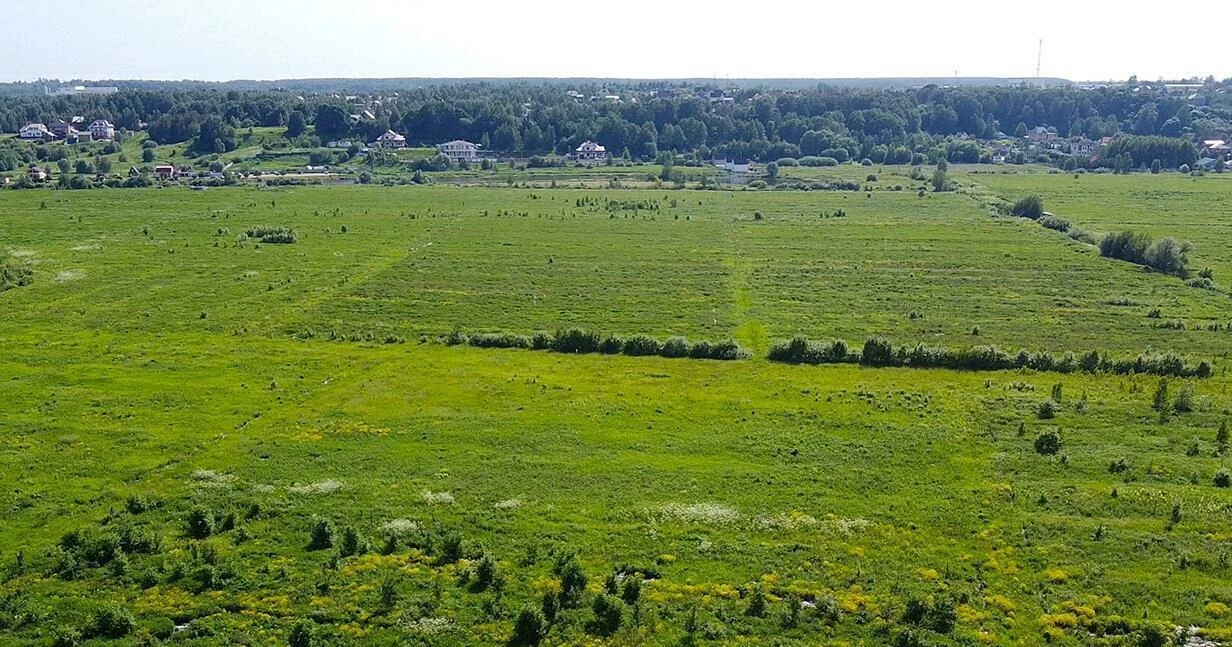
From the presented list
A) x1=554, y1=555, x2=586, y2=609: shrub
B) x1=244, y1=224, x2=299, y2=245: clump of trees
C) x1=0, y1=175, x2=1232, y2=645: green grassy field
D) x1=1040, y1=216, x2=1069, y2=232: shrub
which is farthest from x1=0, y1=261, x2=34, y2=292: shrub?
x1=1040, y1=216, x2=1069, y2=232: shrub

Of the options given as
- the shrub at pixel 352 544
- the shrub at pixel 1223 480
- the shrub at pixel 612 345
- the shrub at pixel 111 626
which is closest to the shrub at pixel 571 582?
the shrub at pixel 352 544

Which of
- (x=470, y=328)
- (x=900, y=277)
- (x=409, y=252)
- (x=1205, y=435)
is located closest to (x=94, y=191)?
(x=409, y=252)

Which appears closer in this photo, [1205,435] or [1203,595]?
[1203,595]

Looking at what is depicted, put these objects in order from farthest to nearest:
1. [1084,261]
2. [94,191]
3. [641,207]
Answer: [94,191] < [641,207] < [1084,261]

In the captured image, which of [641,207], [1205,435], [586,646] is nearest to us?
[586,646]

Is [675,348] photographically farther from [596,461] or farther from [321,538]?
[321,538]

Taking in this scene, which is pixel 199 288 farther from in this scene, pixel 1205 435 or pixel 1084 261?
pixel 1084 261

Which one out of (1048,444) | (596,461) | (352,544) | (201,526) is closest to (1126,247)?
(1048,444)
